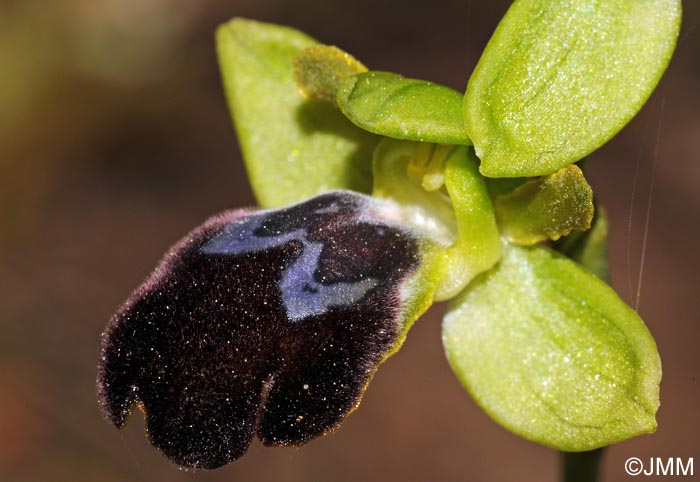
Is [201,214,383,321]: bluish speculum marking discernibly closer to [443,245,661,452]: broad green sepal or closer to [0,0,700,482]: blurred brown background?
[443,245,661,452]: broad green sepal

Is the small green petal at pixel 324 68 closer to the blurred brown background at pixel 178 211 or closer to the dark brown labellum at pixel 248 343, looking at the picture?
the dark brown labellum at pixel 248 343

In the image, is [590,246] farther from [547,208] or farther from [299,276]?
[299,276]

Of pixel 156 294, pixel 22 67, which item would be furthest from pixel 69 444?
pixel 156 294

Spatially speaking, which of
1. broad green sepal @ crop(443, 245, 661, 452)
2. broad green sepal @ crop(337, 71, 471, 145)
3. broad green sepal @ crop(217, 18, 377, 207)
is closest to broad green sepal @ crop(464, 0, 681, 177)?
broad green sepal @ crop(337, 71, 471, 145)

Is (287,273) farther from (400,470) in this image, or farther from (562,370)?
(400,470)

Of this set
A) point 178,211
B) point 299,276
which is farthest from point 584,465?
point 178,211

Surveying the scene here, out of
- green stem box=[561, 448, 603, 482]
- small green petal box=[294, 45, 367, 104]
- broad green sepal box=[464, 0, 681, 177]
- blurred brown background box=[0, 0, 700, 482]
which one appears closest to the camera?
broad green sepal box=[464, 0, 681, 177]

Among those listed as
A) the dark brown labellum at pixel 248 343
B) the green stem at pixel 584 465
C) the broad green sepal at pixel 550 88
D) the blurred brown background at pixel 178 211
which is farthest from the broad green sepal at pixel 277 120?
the blurred brown background at pixel 178 211
